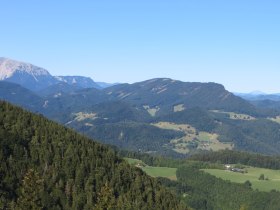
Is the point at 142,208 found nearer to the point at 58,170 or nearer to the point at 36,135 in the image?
the point at 58,170

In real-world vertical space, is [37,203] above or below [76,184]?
above

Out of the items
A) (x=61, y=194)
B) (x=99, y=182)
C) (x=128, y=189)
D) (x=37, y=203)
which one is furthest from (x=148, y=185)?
(x=37, y=203)

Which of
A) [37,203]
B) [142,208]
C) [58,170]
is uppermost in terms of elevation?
[37,203]

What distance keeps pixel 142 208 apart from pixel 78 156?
35.1 m

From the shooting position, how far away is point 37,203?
68.1 meters

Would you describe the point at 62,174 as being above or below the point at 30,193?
below

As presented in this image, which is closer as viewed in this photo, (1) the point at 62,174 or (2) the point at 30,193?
(2) the point at 30,193

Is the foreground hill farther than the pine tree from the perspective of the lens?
Yes

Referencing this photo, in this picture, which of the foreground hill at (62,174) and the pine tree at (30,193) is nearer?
the pine tree at (30,193)

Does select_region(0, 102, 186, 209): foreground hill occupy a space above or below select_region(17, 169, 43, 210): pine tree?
below

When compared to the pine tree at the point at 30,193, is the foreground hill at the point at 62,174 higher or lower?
lower

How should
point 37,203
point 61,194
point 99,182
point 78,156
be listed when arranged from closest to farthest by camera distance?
point 37,203, point 61,194, point 99,182, point 78,156

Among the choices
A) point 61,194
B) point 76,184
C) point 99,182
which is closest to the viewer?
point 61,194

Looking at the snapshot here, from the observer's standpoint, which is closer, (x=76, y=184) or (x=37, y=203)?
(x=37, y=203)
